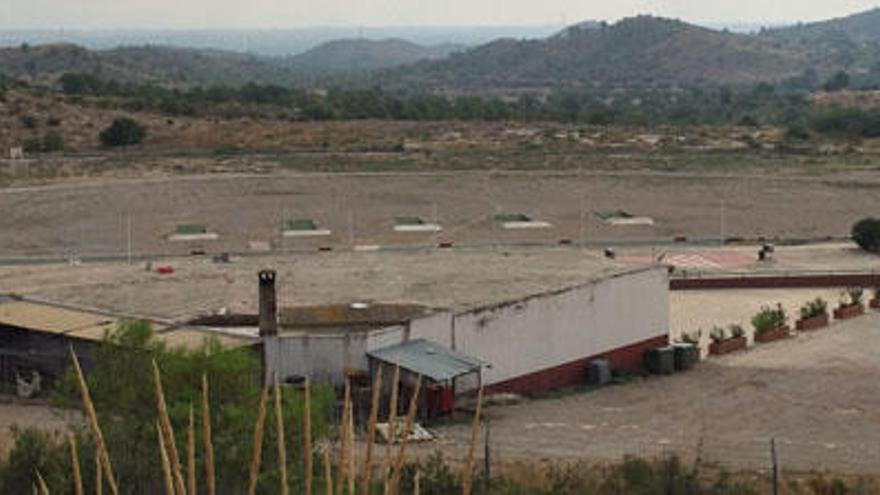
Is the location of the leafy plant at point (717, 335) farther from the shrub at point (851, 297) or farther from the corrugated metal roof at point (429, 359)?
the corrugated metal roof at point (429, 359)

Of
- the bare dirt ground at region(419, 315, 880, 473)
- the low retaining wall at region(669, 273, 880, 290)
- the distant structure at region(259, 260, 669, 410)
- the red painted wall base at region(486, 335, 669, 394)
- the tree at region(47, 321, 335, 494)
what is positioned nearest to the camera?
the tree at region(47, 321, 335, 494)

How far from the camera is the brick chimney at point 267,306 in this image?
952 inches

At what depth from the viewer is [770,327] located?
3291cm

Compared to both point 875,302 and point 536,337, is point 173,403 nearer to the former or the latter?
point 536,337

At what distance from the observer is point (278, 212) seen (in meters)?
54.0

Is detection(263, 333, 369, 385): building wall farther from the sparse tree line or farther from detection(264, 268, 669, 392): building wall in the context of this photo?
the sparse tree line

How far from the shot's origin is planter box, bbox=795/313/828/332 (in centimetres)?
3406

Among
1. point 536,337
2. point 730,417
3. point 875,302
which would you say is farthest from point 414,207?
point 730,417

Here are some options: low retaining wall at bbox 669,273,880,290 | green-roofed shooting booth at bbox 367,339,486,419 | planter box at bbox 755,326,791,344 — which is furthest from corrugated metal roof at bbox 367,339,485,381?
low retaining wall at bbox 669,273,880,290

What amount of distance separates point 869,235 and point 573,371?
21.5m

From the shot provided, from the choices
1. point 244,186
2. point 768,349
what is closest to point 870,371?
point 768,349

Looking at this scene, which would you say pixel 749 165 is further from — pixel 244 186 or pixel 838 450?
pixel 838 450

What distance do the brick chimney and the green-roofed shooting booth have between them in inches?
69.4

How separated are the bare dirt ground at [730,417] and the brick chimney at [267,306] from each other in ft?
11.5
